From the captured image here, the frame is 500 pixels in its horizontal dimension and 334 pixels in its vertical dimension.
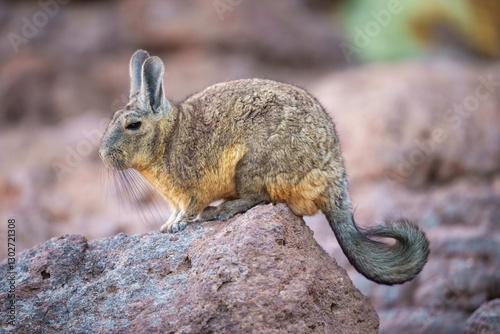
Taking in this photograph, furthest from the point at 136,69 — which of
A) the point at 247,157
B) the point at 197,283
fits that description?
the point at 197,283

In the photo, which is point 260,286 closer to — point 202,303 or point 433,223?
point 202,303

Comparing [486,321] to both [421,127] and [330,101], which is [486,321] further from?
[330,101]

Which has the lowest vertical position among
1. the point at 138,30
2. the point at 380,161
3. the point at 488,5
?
the point at 380,161

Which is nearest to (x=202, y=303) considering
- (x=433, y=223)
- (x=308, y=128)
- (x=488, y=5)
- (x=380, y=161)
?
(x=308, y=128)

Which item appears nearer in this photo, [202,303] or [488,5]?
[202,303]

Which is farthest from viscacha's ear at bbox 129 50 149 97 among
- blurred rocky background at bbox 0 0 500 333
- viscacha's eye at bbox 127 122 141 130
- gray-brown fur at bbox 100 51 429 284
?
blurred rocky background at bbox 0 0 500 333

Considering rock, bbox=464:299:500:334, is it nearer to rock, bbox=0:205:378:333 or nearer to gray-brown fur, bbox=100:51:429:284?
gray-brown fur, bbox=100:51:429:284
